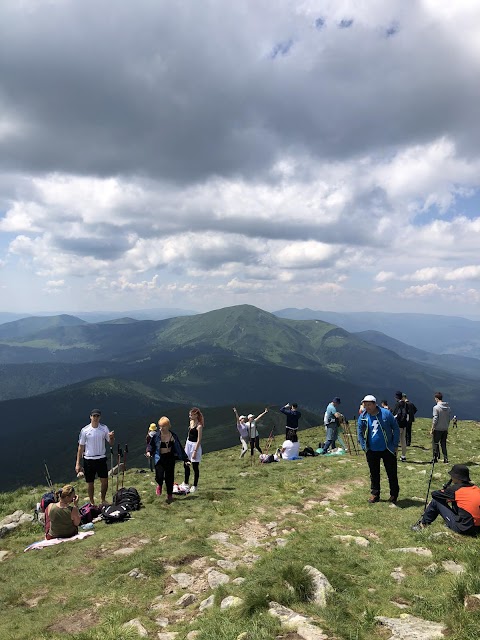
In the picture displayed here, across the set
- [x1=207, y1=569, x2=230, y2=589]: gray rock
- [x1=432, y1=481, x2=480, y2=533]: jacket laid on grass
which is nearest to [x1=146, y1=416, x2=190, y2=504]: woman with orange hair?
[x1=207, y1=569, x2=230, y2=589]: gray rock

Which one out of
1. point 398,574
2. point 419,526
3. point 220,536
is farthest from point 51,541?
point 419,526

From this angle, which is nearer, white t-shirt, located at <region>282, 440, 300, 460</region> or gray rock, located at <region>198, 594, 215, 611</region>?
gray rock, located at <region>198, 594, 215, 611</region>

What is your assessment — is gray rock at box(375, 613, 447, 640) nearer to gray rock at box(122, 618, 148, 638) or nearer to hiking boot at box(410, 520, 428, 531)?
gray rock at box(122, 618, 148, 638)

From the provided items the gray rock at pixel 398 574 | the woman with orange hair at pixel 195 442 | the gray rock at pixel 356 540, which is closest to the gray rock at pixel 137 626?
the gray rock at pixel 398 574

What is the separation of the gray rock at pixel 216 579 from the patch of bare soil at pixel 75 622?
7.16 feet

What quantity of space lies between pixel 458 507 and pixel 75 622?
29.2ft

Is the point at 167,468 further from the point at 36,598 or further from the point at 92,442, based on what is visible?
the point at 36,598

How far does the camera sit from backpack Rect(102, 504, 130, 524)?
11.9 meters

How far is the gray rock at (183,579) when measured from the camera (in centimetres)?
759

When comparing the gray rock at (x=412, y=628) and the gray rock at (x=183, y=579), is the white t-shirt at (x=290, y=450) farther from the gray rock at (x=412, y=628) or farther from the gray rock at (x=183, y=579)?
the gray rock at (x=412, y=628)

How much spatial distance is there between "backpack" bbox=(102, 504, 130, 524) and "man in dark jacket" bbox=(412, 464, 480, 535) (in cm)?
883

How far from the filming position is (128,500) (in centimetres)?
1334

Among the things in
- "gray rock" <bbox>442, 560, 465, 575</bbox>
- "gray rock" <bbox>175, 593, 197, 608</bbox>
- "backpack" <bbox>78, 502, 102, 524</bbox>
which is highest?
"gray rock" <bbox>442, 560, 465, 575</bbox>

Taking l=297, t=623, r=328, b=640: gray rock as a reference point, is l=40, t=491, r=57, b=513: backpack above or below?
below
